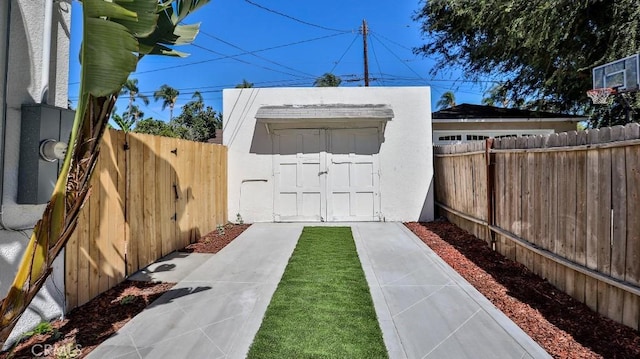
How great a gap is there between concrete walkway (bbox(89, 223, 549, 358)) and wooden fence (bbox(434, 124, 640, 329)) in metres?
1.01

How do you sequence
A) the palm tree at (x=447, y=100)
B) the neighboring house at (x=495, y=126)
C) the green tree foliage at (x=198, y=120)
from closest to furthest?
1. the neighboring house at (x=495, y=126)
2. the green tree foliage at (x=198, y=120)
3. the palm tree at (x=447, y=100)

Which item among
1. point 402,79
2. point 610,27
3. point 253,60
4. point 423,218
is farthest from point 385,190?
point 402,79

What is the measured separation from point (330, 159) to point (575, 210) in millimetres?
6282

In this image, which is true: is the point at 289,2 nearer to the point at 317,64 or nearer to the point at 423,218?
the point at 317,64

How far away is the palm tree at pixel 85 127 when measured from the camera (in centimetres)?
203

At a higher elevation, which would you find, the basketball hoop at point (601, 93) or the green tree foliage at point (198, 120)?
the green tree foliage at point (198, 120)

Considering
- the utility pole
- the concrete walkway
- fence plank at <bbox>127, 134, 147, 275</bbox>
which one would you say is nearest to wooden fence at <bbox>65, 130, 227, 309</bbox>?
fence plank at <bbox>127, 134, 147, 275</bbox>

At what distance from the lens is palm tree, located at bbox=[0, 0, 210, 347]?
2.03 m

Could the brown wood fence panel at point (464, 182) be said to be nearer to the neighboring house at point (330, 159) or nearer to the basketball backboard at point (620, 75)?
the neighboring house at point (330, 159)

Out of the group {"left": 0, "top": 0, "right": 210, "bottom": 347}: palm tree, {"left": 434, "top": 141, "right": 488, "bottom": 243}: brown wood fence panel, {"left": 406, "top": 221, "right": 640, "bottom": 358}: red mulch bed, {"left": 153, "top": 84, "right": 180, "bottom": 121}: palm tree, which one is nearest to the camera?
{"left": 0, "top": 0, "right": 210, "bottom": 347}: palm tree

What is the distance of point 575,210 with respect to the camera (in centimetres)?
397

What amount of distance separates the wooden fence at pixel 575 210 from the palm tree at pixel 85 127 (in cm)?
420

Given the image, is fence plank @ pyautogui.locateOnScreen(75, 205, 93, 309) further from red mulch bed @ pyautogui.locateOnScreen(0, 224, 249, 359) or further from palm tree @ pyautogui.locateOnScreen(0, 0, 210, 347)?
palm tree @ pyautogui.locateOnScreen(0, 0, 210, 347)

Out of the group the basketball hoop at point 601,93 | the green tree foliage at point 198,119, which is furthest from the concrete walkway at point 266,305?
the green tree foliage at point 198,119
